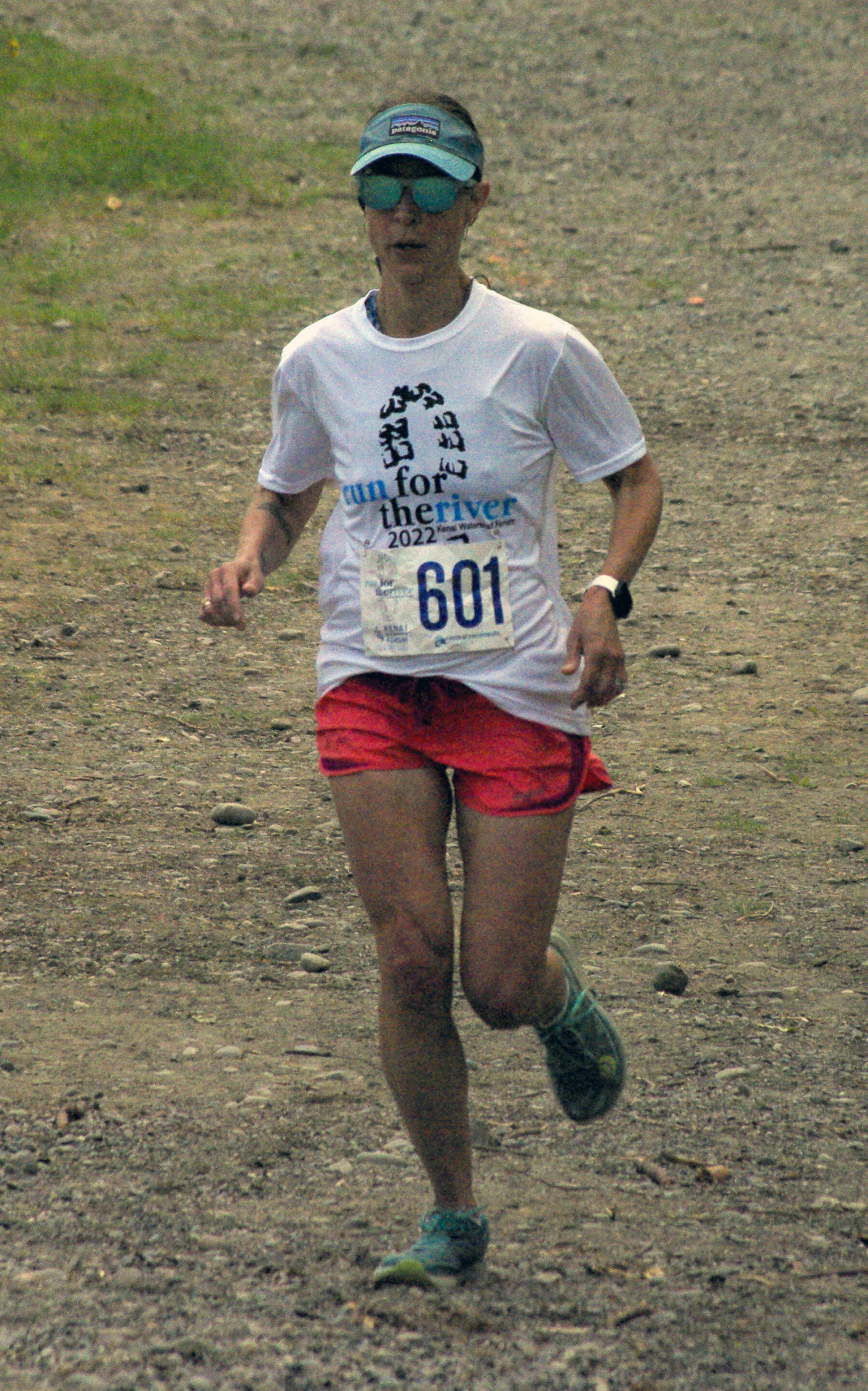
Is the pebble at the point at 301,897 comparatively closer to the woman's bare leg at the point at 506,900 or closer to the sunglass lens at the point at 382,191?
the woman's bare leg at the point at 506,900

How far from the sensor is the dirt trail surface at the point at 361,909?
11.8 feet

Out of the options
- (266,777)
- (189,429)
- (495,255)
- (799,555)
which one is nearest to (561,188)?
(495,255)

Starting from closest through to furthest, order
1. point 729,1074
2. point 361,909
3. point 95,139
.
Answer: point 729,1074, point 361,909, point 95,139

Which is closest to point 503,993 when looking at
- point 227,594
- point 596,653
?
point 596,653

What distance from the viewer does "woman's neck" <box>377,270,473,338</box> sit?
3676 millimetres

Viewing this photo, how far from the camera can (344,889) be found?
19.2ft

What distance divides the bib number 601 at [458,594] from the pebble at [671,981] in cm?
189

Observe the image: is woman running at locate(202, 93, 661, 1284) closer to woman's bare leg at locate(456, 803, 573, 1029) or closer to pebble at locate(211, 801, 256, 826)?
woman's bare leg at locate(456, 803, 573, 1029)

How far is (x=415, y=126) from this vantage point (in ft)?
12.0

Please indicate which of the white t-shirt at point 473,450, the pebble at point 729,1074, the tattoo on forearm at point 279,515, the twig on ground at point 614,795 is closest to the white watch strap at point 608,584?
the white t-shirt at point 473,450

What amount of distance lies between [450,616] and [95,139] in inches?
480

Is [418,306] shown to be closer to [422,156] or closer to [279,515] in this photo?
[422,156]

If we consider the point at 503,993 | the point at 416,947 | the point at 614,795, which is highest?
the point at 416,947

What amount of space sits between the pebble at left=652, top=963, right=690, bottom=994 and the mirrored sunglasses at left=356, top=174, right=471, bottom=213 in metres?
2.40
